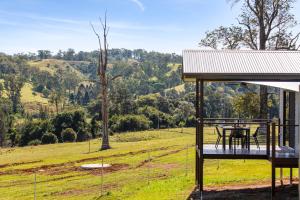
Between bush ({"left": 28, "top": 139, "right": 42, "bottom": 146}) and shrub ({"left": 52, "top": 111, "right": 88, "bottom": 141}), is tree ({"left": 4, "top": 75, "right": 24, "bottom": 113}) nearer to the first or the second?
shrub ({"left": 52, "top": 111, "right": 88, "bottom": 141})

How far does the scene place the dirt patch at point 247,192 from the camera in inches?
595

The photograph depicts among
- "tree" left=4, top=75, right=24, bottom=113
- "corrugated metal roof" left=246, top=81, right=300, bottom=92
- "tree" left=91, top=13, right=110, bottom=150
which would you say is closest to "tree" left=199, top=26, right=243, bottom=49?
"tree" left=91, top=13, right=110, bottom=150

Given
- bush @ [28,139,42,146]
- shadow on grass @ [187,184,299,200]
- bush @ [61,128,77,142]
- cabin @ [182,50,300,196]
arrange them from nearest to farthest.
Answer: shadow on grass @ [187,184,299,200] < cabin @ [182,50,300,196] < bush @ [61,128,77,142] < bush @ [28,139,42,146]

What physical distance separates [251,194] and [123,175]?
7962 mm

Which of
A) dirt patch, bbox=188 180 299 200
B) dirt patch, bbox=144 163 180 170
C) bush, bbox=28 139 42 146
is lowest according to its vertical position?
bush, bbox=28 139 42 146

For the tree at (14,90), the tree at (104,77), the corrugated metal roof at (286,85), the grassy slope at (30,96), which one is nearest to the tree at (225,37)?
the tree at (104,77)

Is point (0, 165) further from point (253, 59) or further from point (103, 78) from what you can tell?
point (253, 59)

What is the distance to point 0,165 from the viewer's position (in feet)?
94.5

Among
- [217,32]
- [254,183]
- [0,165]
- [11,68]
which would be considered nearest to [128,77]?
[11,68]

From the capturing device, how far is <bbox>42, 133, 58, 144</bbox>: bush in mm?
57031

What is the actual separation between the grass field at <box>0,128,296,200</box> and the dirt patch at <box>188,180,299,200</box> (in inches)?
29.7

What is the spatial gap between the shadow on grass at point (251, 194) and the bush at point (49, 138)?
42.6m

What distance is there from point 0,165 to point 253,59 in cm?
1821

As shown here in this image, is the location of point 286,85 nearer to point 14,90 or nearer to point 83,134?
point 83,134
